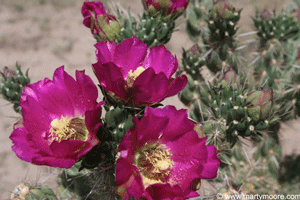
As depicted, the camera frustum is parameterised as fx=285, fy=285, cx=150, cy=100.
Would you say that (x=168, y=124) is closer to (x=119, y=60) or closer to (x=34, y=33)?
(x=119, y=60)

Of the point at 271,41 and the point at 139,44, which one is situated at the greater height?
the point at 139,44

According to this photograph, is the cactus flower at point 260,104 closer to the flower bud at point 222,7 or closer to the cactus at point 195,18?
the flower bud at point 222,7

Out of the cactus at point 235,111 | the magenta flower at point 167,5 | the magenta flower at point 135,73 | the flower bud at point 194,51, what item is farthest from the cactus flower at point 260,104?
the flower bud at point 194,51

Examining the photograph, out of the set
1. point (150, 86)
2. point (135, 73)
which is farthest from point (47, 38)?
point (150, 86)

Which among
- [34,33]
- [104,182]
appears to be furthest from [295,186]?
[34,33]

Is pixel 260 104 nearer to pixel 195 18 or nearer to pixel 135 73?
pixel 135 73
